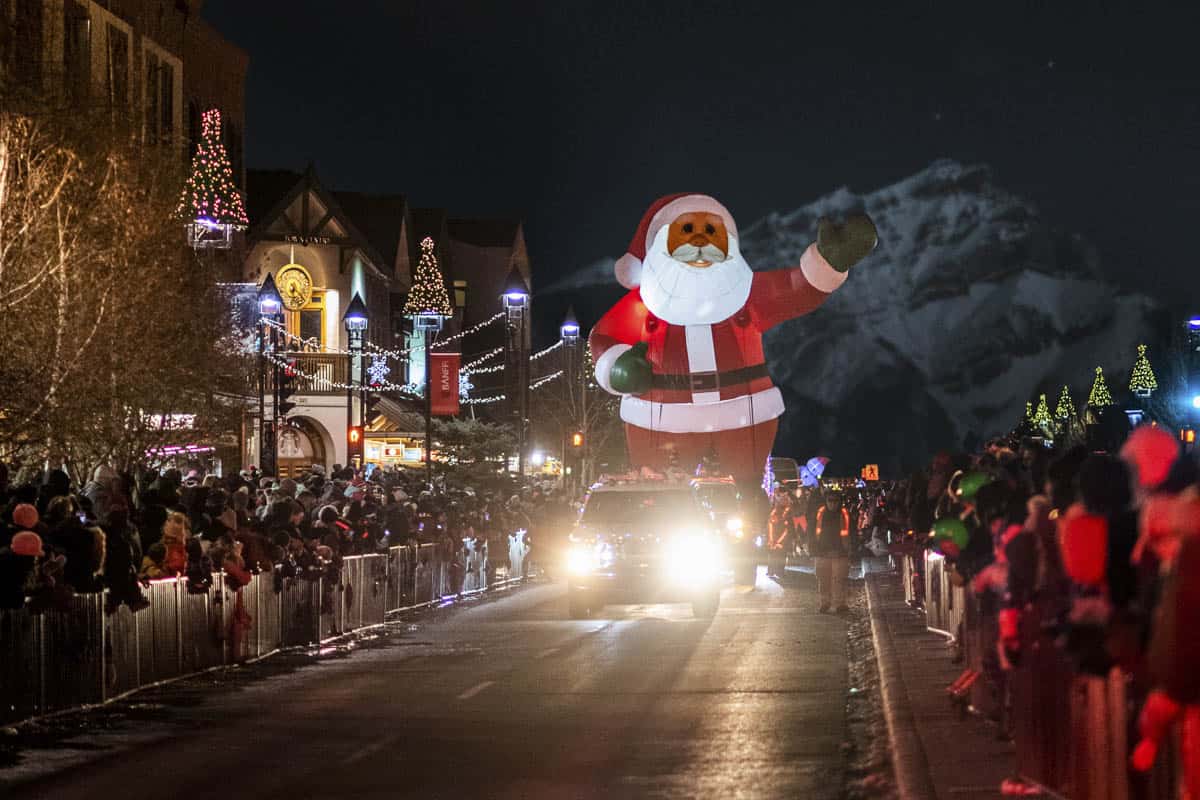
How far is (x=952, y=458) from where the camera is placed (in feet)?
61.5

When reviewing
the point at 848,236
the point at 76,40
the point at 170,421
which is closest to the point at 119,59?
the point at 76,40

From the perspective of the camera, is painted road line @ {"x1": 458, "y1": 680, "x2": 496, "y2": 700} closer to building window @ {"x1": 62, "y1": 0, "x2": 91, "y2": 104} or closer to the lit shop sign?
the lit shop sign

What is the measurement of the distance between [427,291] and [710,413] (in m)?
34.9

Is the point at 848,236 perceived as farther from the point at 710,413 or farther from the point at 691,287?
the point at 710,413

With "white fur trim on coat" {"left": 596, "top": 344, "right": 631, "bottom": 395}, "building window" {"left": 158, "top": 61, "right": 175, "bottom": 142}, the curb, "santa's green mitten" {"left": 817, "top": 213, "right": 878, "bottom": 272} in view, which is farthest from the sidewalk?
"building window" {"left": 158, "top": 61, "right": 175, "bottom": 142}

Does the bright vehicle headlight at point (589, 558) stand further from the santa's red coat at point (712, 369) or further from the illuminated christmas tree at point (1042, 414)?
the illuminated christmas tree at point (1042, 414)

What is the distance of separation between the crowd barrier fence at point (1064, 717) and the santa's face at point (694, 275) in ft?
57.6

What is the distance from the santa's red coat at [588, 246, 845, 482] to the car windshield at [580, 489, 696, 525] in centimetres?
341

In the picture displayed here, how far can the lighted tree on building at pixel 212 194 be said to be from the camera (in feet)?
140

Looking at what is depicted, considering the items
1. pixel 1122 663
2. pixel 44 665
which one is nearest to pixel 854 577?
pixel 44 665

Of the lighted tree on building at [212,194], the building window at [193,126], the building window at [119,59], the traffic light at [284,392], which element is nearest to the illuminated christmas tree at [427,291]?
the building window at [193,126]

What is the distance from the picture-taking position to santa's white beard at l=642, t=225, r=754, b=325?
3008 centimetres

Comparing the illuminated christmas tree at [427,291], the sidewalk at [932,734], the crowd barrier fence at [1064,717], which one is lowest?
the sidewalk at [932,734]

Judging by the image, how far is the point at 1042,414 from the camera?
101m
